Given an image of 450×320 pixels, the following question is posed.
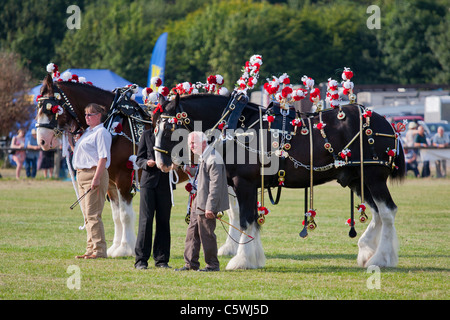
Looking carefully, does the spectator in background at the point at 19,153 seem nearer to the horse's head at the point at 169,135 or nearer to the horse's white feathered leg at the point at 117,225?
the horse's white feathered leg at the point at 117,225

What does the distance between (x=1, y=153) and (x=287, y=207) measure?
65.5ft

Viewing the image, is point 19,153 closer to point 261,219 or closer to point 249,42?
point 261,219

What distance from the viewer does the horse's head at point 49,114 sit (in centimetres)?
1125

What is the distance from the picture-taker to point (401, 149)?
11055 mm

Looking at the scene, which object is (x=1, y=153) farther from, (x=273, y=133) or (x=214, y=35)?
(x=214, y=35)

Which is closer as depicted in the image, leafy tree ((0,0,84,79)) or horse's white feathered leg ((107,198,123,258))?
horse's white feathered leg ((107,198,123,258))

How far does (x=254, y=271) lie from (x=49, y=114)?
3725mm

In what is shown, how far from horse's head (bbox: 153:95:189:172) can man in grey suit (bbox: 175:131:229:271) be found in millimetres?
356

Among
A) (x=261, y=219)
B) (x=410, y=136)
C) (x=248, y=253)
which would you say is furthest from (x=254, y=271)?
(x=410, y=136)

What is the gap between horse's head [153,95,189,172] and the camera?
982 centimetres

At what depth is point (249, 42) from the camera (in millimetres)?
64250

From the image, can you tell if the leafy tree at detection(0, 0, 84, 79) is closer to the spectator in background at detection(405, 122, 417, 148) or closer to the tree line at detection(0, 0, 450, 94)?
the tree line at detection(0, 0, 450, 94)

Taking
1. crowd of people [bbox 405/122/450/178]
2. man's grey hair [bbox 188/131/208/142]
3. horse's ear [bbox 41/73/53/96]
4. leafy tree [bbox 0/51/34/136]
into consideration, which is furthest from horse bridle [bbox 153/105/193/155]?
leafy tree [bbox 0/51/34/136]
